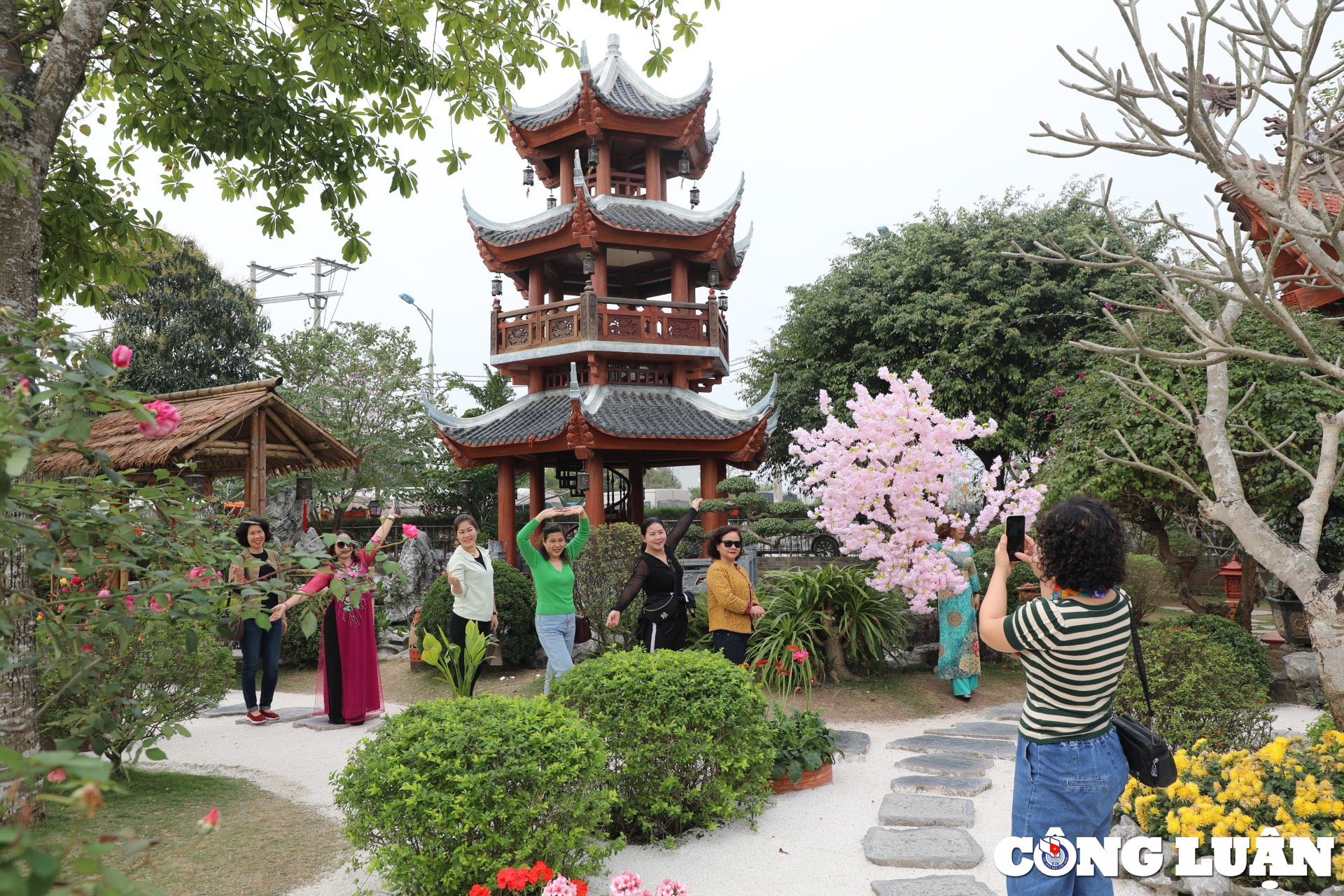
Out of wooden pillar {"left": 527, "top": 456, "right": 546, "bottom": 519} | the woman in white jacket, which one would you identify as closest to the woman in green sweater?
the woman in white jacket

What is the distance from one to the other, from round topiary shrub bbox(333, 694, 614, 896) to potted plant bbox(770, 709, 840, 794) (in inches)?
71.1

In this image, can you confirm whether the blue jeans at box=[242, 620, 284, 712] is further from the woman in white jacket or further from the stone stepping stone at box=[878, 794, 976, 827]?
the stone stepping stone at box=[878, 794, 976, 827]

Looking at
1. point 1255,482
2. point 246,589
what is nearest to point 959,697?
point 1255,482

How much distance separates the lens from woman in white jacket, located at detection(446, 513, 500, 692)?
7074mm

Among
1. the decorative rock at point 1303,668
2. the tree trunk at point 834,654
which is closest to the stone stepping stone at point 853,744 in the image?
the tree trunk at point 834,654

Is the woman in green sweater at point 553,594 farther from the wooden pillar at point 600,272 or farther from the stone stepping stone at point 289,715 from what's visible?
the wooden pillar at point 600,272

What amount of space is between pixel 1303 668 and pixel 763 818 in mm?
6692

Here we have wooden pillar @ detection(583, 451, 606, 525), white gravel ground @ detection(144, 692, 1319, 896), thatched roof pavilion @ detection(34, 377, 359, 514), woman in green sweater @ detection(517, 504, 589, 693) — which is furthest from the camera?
wooden pillar @ detection(583, 451, 606, 525)

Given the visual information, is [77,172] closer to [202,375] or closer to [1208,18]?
→ [1208,18]

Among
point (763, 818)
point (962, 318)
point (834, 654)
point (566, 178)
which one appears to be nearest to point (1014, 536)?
point (763, 818)

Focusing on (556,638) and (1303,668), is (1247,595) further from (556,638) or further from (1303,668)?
(556,638)

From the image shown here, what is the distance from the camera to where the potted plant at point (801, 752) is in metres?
5.39

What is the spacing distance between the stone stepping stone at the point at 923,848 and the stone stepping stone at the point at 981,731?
2488mm

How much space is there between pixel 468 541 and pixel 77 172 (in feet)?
12.4
